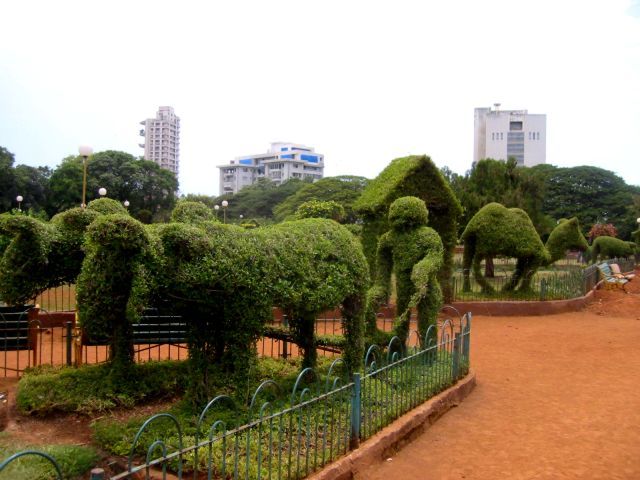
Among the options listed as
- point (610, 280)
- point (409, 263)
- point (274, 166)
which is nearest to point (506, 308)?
point (610, 280)

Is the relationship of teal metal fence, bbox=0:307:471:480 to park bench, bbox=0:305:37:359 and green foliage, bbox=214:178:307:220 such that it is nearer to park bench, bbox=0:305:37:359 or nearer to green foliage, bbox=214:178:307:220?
park bench, bbox=0:305:37:359

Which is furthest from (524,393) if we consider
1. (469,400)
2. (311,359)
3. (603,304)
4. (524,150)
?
(524,150)

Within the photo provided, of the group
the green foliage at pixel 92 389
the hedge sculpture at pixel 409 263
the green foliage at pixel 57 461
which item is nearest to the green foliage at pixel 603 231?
the hedge sculpture at pixel 409 263

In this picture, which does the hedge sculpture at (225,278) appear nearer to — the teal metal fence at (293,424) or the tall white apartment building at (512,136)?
the teal metal fence at (293,424)

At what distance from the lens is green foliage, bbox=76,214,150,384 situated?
4965mm

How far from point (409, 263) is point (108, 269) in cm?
469

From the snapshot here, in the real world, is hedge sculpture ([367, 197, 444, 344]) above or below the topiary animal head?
below

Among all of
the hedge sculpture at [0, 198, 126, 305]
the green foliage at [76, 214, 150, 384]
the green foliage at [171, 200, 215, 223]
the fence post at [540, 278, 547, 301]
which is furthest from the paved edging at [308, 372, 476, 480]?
the fence post at [540, 278, 547, 301]

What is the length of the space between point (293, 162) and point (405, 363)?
8895 centimetres

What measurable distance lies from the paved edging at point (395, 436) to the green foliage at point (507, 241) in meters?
8.83

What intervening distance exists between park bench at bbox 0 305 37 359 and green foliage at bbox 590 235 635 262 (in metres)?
27.7

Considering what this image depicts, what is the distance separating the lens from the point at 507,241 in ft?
53.5

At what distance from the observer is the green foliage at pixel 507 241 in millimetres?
16359

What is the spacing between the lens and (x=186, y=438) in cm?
552
